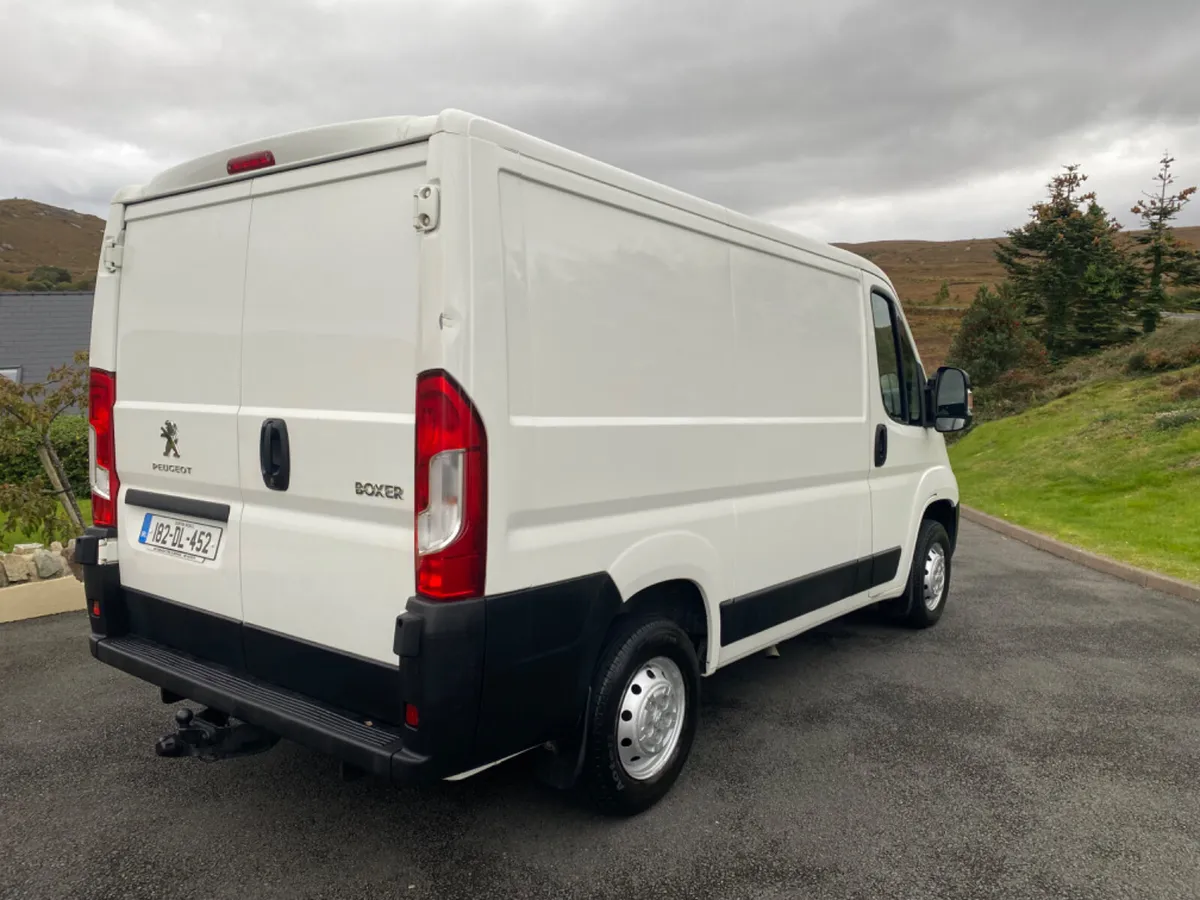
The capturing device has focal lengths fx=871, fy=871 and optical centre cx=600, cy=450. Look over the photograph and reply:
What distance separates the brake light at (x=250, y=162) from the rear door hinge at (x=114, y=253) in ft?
2.50

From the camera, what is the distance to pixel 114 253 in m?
3.68

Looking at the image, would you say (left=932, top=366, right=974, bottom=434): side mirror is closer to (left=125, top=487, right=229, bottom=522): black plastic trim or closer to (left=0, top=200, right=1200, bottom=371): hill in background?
(left=125, top=487, right=229, bottom=522): black plastic trim

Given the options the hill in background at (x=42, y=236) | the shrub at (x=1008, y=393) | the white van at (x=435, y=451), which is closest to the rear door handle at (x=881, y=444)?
the white van at (x=435, y=451)

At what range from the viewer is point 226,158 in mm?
3281

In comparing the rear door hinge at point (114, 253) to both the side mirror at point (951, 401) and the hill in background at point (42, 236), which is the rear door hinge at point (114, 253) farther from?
the hill in background at point (42, 236)

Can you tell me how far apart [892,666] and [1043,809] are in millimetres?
1825

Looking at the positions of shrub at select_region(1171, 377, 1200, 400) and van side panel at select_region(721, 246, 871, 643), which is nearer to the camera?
van side panel at select_region(721, 246, 871, 643)

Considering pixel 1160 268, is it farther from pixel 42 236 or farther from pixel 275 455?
pixel 42 236

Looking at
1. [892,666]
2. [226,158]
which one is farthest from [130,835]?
[892,666]

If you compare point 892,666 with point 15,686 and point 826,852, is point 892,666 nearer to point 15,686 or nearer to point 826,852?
point 826,852

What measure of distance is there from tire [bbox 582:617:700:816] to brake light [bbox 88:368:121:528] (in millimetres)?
2222

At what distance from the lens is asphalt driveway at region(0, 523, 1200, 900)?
2.99 metres

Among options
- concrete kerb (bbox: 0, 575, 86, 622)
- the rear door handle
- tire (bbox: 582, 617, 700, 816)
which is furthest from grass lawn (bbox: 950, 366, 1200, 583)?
concrete kerb (bbox: 0, 575, 86, 622)

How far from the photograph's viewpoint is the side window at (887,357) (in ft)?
17.0
